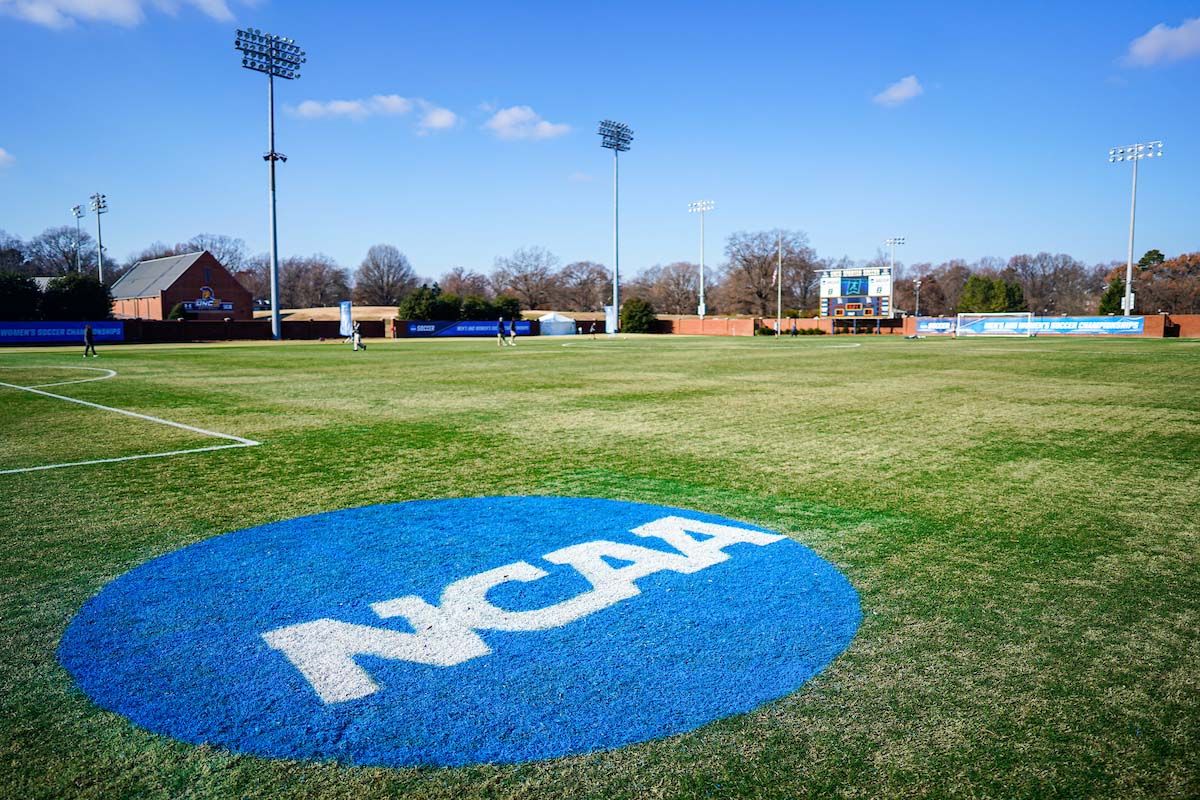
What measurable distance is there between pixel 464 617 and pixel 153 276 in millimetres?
95192

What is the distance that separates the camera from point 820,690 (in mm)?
3170

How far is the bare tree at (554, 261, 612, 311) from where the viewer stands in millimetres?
127688

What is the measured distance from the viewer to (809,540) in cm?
532

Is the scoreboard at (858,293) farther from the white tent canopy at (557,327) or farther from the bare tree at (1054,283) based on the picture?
the bare tree at (1054,283)

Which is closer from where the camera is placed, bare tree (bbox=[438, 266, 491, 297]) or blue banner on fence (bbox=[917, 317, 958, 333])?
blue banner on fence (bbox=[917, 317, 958, 333])

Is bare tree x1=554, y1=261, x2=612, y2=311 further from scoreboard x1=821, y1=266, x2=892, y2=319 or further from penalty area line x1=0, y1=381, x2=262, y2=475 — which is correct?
penalty area line x1=0, y1=381, x2=262, y2=475

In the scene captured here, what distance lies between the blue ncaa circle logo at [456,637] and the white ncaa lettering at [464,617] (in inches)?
0.6

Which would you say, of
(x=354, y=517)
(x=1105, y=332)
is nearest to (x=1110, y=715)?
(x=354, y=517)

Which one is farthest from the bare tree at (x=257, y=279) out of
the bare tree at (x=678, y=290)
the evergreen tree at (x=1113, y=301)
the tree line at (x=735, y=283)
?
the evergreen tree at (x=1113, y=301)

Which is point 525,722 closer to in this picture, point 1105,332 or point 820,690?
point 820,690

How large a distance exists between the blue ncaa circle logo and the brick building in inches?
3345

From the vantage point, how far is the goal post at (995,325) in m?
53.4

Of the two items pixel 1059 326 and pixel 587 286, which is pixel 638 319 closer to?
pixel 1059 326

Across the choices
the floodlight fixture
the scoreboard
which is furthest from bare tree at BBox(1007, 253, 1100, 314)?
the floodlight fixture
